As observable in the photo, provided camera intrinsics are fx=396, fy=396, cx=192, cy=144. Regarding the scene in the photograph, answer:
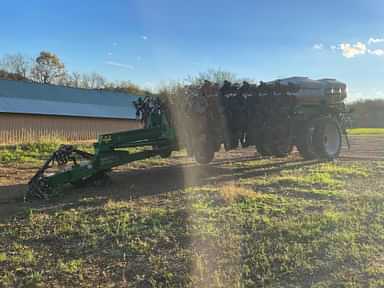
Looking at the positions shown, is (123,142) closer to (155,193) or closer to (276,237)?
(155,193)

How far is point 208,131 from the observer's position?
8984mm

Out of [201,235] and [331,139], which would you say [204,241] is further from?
[331,139]

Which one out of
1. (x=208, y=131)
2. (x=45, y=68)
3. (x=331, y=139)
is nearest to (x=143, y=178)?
(x=208, y=131)

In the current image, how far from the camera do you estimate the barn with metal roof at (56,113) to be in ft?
92.7

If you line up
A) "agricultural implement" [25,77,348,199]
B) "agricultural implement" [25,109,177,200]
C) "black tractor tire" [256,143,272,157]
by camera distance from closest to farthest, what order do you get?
"agricultural implement" [25,109,177,200] < "agricultural implement" [25,77,348,199] < "black tractor tire" [256,143,272,157]

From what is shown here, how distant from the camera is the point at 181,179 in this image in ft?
28.2

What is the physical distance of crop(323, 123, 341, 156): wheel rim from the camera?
1094 centimetres

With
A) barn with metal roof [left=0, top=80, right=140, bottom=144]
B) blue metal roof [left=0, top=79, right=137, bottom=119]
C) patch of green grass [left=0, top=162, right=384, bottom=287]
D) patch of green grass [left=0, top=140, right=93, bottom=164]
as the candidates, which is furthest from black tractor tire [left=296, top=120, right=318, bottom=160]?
blue metal roof [left=0, top=79, right=137, bottom=119]

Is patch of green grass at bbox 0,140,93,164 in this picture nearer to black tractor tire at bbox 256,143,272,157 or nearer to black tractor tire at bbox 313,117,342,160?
black tractor tire at bbox 256,143,272,157

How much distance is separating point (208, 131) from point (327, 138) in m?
4.03

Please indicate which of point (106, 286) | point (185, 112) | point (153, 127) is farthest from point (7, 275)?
point (185, 112)

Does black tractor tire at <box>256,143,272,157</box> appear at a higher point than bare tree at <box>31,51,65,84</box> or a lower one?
lower

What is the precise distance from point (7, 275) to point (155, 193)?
354 cm

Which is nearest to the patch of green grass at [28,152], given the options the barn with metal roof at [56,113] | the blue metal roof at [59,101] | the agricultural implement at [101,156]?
the agricultural implement at [101,156]
